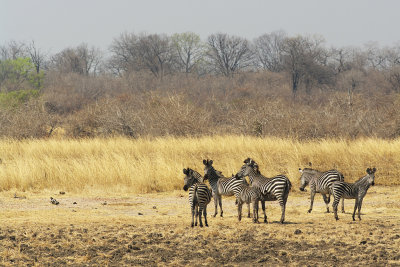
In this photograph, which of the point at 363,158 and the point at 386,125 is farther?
the point at 386,125

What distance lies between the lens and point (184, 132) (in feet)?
80.9

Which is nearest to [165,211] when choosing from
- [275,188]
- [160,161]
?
A: [275,188]

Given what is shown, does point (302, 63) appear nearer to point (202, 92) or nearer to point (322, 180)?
point (202, 92)

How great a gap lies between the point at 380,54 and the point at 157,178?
7781cm

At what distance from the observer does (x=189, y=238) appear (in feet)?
31.7

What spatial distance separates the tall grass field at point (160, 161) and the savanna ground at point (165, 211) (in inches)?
1.2

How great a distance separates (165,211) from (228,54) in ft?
220

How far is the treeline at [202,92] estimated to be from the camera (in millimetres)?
25188

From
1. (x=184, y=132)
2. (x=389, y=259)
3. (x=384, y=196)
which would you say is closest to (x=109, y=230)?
(x=389, y=259)

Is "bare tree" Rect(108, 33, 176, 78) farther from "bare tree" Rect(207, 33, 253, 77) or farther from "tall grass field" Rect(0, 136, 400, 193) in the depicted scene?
"tall grass field" Rect(0, 136, 400, 193)

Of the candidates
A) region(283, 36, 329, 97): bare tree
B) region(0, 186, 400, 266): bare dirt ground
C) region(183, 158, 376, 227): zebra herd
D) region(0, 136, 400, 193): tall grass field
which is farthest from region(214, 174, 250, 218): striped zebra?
region(283, 36, 329, 97): bare tree

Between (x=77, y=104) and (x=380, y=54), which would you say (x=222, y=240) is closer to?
(x=77, y=104)

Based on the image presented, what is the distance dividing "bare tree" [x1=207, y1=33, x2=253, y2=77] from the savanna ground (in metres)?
57.2

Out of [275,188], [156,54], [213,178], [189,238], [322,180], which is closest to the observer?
[189,238]
